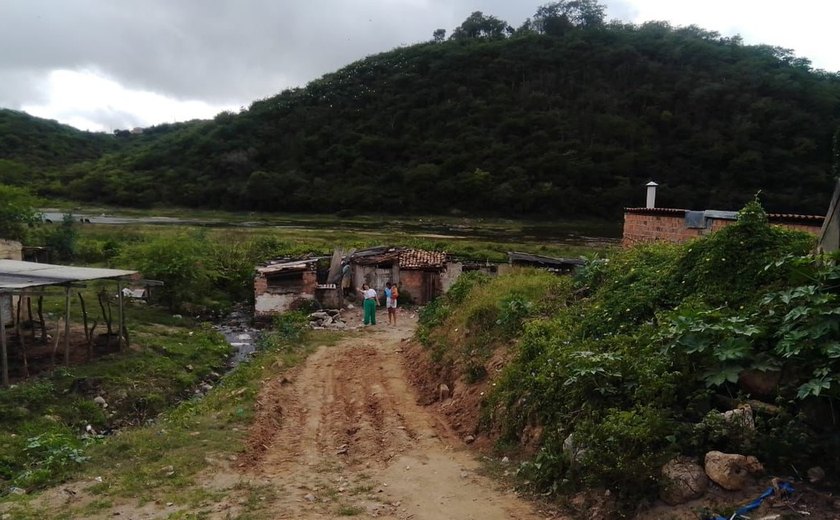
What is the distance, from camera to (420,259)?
2075cm

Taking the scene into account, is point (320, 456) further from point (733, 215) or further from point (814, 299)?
point (733, 215)

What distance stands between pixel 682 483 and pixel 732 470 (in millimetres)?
352

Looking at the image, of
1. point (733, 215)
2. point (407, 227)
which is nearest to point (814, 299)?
point (733, 215)

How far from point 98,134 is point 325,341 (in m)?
93.8

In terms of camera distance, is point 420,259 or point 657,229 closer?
point 657,229

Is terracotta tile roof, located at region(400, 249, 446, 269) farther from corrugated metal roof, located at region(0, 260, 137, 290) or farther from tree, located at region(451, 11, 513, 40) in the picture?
tree, located at region(451, 11, 513, 40)

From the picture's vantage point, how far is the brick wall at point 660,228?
11647mm

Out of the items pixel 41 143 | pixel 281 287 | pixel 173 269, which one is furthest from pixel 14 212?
pixel 41 143

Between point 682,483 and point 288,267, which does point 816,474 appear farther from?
point 288,267

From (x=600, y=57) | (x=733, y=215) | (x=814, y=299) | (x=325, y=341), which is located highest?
(x=600, y=57)

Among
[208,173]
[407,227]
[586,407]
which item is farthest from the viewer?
[208,173]

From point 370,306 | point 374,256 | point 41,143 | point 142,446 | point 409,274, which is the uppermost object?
point 41,143

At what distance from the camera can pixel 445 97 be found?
238ft

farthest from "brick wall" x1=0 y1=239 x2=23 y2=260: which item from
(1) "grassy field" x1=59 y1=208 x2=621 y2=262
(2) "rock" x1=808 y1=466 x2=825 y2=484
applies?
(2) "rock" x1=808 y1=466 x2=825 y2=484
